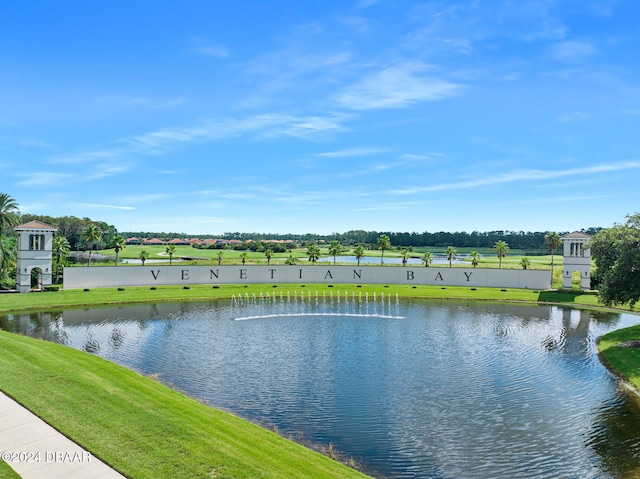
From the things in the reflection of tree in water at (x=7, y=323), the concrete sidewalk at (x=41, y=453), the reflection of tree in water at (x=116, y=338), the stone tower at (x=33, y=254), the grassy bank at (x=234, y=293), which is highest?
the stone tower at (x=33, y=254)

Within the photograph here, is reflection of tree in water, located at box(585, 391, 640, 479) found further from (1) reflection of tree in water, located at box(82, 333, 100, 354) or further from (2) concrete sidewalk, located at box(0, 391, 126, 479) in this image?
(1) reflection of tree in water, located at box(82, 333, 100, 354)

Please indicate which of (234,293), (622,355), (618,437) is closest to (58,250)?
(234,293)

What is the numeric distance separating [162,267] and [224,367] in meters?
47.9

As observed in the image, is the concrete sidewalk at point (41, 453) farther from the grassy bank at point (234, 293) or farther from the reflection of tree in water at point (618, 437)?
the grassy bank at point (234, 293)

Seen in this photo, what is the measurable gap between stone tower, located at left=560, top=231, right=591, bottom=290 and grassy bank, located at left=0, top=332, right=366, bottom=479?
6474 cm

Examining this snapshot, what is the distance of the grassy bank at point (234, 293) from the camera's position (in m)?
53.8

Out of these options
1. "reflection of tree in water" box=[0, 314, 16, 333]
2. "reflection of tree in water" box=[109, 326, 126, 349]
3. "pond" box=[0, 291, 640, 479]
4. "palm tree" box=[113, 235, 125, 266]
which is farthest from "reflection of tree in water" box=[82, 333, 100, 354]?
"palm tree" box=[113, 235, 125, 266]

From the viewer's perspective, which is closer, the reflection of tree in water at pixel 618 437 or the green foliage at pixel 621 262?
the reflection of tree in water at pixel 618 437

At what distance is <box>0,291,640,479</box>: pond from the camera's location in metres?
17.8

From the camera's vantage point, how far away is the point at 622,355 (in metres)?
31.5

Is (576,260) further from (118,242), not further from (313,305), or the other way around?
(118,242)

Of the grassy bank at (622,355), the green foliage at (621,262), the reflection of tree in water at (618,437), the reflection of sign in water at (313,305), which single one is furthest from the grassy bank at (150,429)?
the green foliage at (621,262)

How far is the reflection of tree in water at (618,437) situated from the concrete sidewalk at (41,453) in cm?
1716

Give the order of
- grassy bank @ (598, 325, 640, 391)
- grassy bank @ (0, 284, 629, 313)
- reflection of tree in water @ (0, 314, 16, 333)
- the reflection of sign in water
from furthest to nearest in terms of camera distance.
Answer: grassy bank @ (0, 284, 629, 313)
the reflection of sign in water
reflection of tree in water @ (0, 314, 16, 333)
grassy bank @ (598, 325, 640, 391)
